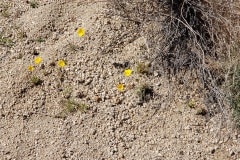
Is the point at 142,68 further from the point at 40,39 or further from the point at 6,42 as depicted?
the point at 6,42

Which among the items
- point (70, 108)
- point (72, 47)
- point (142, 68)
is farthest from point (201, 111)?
point (72, 47)

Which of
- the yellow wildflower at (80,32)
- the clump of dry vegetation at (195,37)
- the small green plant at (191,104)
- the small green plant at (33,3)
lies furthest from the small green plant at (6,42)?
the small green plant at (191,104)

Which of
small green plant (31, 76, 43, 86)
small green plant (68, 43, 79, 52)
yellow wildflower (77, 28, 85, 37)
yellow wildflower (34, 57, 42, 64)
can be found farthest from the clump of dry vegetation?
small green plant (31, 76, 43, 86)

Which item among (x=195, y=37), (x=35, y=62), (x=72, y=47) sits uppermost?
(x=195, y=37)

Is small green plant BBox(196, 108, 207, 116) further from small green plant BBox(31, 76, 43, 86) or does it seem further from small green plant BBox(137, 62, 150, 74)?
small green plant BBox(31, 76, 43, 86)

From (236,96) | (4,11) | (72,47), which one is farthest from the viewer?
(4,11)

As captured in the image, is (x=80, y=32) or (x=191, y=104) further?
(x=80, y=32)

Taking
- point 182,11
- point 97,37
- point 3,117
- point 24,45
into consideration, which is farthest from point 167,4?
point 3,117
